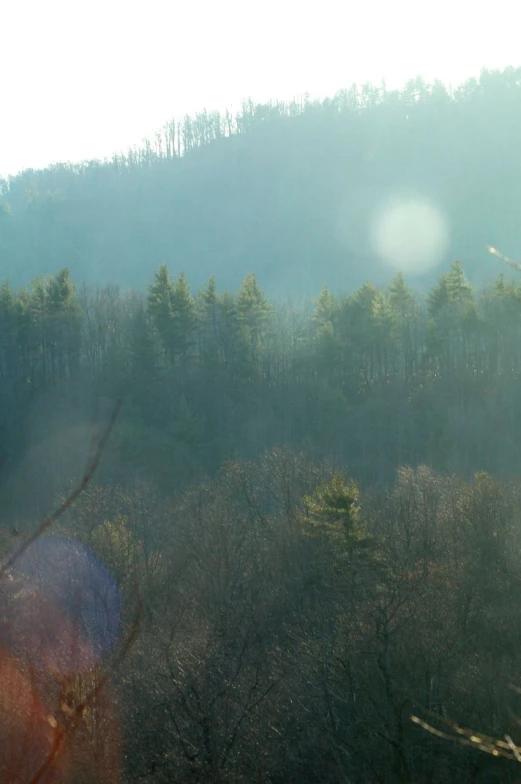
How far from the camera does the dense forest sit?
13.1 metres

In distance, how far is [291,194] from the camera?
3915 inches

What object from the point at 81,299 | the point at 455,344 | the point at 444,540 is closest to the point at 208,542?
the point at 444,540

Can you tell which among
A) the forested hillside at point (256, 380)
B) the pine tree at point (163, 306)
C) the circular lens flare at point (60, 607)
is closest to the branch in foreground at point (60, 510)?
the circular lens flare at point (60, 607)

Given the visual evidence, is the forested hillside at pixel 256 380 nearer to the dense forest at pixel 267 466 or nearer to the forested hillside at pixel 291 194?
the dense forest at pixel 267 466

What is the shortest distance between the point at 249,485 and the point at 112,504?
549 cm

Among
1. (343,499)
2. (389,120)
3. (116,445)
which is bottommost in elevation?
(116,445)

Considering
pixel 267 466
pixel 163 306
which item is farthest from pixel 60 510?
pixel 163 306

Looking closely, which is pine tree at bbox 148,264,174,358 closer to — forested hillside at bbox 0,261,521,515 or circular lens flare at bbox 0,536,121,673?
forested hillside at bbox 0,261,521,515

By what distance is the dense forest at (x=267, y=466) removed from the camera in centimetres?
1312

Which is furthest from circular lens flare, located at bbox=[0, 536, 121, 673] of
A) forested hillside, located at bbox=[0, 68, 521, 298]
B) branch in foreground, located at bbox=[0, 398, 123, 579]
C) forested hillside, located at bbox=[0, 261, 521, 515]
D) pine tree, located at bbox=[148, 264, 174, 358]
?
forested hillside, located at bbox=[0, 68, 521, 298]

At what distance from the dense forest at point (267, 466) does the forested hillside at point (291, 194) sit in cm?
39

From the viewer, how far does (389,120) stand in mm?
101062

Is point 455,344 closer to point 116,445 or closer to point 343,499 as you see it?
point 116,445

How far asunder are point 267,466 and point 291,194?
7048 cm
